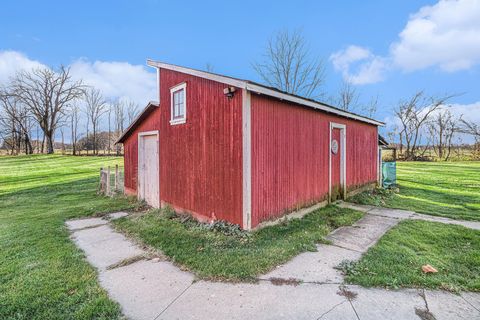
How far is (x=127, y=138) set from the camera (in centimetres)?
1006

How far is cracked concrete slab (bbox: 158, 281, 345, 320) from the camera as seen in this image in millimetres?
2672

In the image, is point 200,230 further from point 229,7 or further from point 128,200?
point 229,7

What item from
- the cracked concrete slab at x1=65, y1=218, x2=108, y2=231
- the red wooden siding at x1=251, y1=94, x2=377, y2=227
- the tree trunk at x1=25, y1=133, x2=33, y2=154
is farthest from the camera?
the tree trunk at x1=25, y1=133, x2=33, y2=154

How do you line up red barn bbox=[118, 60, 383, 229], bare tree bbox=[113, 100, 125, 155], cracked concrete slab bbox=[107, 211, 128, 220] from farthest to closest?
1. bare tree bbox=[113, 100, 125, 155]
2. cracked concrete slab bbox=[107, 211, 128, 220]
3. red barn bbox=[118, 60, 383, 229]

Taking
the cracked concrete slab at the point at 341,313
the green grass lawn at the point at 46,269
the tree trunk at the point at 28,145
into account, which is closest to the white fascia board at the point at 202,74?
the cracked concrete slab at the point at 341,313

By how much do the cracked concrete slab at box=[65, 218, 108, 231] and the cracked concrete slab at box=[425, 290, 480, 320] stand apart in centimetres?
689

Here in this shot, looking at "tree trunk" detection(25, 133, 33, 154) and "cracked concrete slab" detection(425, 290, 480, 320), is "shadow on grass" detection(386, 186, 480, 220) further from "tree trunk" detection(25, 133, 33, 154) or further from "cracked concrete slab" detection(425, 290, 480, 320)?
"tree trunk" detection(25, 133, 33, 154)

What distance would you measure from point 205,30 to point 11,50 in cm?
2608

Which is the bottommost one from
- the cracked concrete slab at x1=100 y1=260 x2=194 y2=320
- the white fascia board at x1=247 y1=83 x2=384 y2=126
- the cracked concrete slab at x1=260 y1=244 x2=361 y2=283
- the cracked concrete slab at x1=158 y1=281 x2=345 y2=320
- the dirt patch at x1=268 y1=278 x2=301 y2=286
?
the cracked concrete slab at x1=100 y1=260 x2=194 y2=320

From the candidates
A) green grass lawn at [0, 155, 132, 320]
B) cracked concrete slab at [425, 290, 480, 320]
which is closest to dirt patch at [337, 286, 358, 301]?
cracked concrete slab at [425, 290, 480, 320]

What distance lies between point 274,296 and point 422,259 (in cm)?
264

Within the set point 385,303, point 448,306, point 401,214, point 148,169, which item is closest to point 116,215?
point 148,169

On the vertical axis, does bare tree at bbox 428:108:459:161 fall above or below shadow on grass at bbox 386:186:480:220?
above

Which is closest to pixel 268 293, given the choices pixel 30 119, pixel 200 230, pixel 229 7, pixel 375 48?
pixel 200 230
